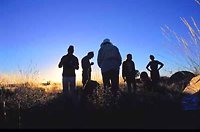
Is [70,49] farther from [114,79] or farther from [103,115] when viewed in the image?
[103,115]

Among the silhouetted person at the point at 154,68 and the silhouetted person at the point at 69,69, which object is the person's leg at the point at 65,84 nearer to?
the silhouetted person at the point at 69,69

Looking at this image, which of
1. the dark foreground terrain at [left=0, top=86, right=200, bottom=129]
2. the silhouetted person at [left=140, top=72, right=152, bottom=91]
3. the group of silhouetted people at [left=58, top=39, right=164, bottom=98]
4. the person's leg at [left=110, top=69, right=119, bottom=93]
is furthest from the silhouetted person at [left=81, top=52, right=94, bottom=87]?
the dark foreground terrain at [left=0, top=86, right=200, bottom=129]

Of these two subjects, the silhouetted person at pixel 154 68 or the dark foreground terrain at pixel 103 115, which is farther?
the silhouetted person at pixel 154 68

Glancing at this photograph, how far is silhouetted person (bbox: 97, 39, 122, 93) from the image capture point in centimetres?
1203

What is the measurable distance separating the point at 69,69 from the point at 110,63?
1159 mm

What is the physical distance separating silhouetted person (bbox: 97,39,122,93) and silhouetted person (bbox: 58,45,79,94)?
763 mm

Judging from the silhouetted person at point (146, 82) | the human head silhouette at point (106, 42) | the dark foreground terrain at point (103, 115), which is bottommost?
the dark foreground terrain at point (103, 115)

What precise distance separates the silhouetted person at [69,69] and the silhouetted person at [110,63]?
76cm

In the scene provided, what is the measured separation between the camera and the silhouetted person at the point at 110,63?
12031mm

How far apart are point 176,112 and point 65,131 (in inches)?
112

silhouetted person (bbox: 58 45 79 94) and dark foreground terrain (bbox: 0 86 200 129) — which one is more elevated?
silhouetted person (bbox: 58 45 79 94)

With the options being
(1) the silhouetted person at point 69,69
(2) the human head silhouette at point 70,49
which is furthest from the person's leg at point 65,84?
(2) the human head silhouette at point 70,49

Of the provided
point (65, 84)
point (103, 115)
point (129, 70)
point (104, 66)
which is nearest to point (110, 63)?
point (104, 66)

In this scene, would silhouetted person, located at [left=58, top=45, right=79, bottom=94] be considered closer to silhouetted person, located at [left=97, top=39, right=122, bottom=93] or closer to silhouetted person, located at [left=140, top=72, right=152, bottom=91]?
silhouetted person, located at [left=97, top=39, right=122, bottom=93]
